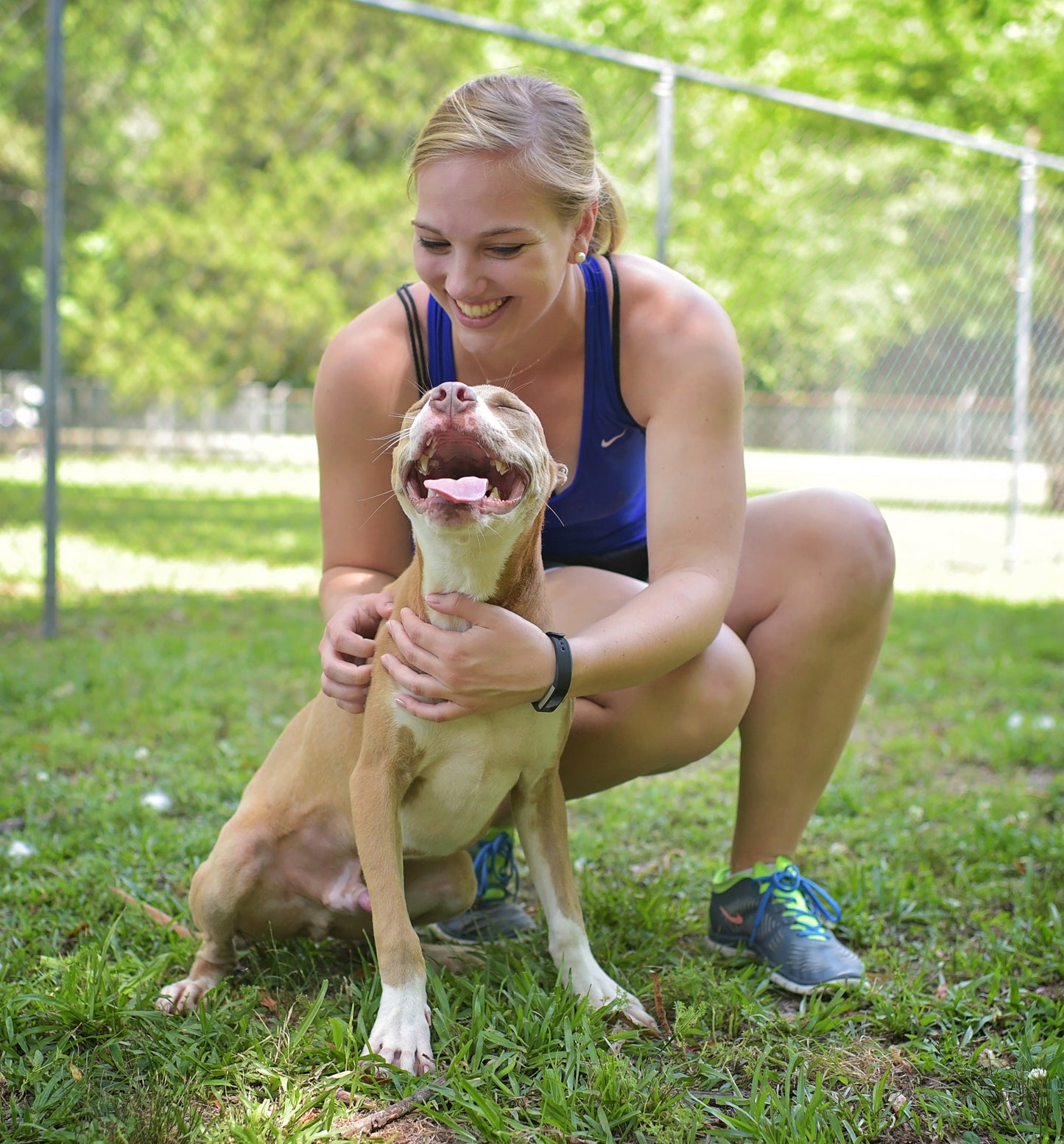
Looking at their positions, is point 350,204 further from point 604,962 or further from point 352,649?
point 604,962

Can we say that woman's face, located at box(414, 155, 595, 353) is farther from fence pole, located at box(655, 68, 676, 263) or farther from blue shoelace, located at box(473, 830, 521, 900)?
fence pole, located at box(655, 68, 676, 263)

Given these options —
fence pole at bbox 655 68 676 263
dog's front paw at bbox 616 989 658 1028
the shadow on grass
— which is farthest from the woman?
Result: the shadow on grass

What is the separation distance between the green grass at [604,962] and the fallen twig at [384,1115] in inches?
0.9

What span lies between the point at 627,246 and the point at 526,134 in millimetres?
4291

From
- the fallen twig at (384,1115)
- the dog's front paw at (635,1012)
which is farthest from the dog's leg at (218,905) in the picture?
the dog's front paw at (635,1012)

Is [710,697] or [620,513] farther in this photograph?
[620,513]

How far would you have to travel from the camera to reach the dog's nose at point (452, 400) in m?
1.93

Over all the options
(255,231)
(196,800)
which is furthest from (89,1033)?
(255,231)

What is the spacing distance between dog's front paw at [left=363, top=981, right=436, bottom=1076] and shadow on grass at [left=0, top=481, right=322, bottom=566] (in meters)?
6.49

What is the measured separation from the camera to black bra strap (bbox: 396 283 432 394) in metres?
2.65

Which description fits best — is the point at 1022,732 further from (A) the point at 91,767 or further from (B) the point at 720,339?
(A) the point at 91,767

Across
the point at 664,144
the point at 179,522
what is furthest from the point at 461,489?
the point at 179,522

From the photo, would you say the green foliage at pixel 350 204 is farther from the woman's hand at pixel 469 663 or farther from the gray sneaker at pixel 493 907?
the woman's hand at pixel 469 663

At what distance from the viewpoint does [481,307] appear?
233 centimetres
